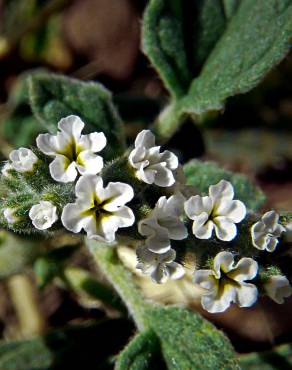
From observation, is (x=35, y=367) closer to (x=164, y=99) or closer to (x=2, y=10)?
(x=164, y=99)

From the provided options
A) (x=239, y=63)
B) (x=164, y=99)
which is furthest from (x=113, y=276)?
(x=164, y=99)

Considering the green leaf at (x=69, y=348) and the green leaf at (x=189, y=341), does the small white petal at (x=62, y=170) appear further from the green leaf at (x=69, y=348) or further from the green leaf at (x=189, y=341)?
the green leaf at (x=69, y=348)

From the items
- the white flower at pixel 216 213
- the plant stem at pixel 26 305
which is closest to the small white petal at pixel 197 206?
the white flower at pixel 216 213

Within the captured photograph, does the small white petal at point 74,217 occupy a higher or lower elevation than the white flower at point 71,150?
lower

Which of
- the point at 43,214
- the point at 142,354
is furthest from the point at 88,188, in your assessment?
the point at 142,354

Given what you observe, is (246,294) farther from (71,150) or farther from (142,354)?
(71,150)

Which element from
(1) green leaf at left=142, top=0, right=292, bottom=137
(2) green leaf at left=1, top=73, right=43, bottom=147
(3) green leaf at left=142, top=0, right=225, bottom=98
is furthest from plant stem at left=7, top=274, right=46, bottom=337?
(3) green leaf at left=142, top=0, right=225, bottom=98
